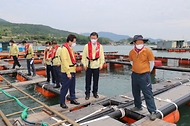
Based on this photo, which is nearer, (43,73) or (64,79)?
(64,79)

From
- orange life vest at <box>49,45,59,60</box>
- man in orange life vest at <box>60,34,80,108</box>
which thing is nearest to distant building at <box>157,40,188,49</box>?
orange life vest at <box>49,45,59,60</box>

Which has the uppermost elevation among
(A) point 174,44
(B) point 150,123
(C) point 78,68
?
(A) point 174,44

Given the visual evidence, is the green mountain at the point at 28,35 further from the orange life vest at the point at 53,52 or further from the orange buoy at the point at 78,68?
the orange life vest at the point at 53,52

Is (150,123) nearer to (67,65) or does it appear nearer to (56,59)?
(67,65)

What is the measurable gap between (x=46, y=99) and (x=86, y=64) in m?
3.13

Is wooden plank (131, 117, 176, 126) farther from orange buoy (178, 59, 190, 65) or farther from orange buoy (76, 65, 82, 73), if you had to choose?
orange buoy (178, 59, 190, 65)

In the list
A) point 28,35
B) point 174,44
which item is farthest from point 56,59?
point 28,35

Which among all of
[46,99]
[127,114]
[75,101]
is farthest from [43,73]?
[127,114]

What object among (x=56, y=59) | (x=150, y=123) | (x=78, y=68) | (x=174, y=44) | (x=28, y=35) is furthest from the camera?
(x=28, y=35)

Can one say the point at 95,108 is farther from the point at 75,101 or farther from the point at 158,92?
the point at 158,92

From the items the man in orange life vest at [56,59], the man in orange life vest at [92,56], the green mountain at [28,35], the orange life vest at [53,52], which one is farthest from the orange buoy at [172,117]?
the green mountain at [28,35]

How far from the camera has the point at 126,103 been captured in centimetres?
454

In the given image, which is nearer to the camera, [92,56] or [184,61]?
[92,56]

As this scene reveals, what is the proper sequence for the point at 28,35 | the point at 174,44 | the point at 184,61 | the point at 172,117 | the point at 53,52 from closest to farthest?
the point at 172,117, the point at 53,52, the point at 184,61, the point at 174,44, the point at 28,35
